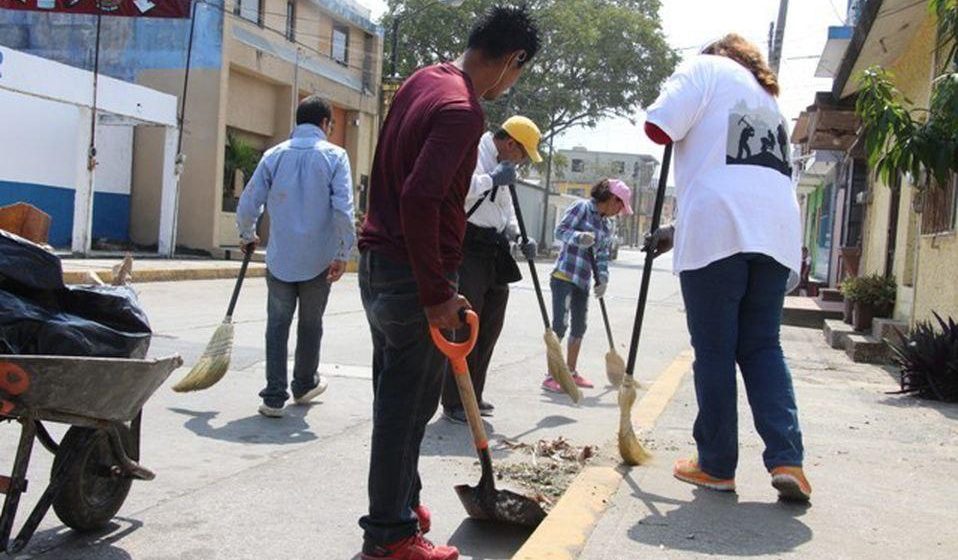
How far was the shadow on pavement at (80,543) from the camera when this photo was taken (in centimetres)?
333

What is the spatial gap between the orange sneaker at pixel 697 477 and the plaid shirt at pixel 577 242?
342 cm

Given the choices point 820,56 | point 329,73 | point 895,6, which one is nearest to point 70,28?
point 329,73

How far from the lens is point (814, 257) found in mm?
31219

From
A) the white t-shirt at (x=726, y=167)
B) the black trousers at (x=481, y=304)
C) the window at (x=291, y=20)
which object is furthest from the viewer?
the window at (x=291, y=20)

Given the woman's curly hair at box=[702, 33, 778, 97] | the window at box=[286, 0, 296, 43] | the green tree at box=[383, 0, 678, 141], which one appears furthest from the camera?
the green tree at box=[383, 0, 678, 141]

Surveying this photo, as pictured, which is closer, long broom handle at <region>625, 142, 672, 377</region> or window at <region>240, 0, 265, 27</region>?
long broom handle at <region>625, 142, 672, 377</region>

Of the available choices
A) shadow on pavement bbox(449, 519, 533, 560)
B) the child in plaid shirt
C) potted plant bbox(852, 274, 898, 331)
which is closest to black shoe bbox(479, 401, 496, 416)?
the child in plaid shirt

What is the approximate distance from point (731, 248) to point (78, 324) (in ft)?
7.97

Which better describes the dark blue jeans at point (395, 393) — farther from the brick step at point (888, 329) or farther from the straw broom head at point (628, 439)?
the brick step at point (888, 329)

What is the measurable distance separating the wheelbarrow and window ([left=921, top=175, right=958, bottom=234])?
8.08 m

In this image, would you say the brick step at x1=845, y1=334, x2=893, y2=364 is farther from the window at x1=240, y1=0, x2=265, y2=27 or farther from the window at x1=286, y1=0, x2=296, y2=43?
the window at x1=286, y1=0, x2=296, y2=43

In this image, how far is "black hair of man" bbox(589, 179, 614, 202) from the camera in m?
7.56

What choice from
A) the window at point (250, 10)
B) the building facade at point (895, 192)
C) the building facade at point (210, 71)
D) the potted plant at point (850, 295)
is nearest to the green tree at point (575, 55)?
the building facade at point (210, 71)

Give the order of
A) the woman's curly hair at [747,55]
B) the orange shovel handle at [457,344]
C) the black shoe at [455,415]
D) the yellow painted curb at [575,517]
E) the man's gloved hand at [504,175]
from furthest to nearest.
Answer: the black shoe at [455,415] → the man's gloved hand at [504,175] → the woman's curly hair at [747,55] → the yellow painted curb at [575,517] → the orange shovel handle at [457,344]
